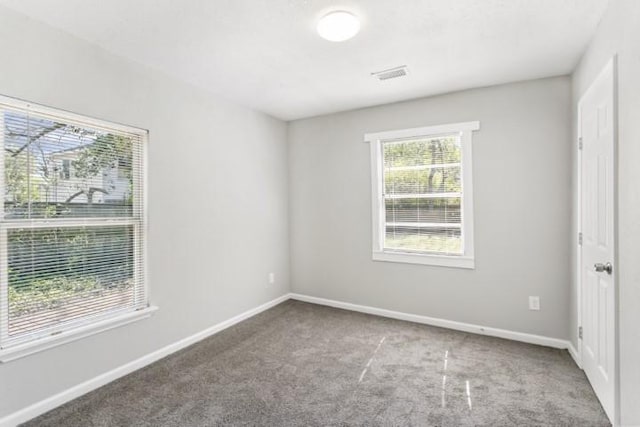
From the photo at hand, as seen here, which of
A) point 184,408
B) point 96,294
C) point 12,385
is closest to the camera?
point 12,385

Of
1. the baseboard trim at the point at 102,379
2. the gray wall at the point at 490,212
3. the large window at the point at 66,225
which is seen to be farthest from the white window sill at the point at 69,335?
the gray wall at the point at 490,212

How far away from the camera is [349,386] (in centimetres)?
238

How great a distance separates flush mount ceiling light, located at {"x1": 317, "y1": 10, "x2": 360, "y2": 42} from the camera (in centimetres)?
201

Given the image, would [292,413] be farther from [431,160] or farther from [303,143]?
[303,143]

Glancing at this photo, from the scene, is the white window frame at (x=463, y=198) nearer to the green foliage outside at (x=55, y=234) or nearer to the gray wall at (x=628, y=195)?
the gray wall at (x=628, y=195)

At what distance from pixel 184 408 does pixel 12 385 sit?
102 cm

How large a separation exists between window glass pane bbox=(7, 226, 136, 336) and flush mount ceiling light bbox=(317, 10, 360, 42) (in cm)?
217

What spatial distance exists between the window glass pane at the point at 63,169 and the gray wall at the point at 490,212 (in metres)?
2.39

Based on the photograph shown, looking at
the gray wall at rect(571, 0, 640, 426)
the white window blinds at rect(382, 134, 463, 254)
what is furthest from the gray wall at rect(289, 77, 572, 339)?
the gray wall at rect(571, 0, 640, 426)

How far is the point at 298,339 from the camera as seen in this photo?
323 cm

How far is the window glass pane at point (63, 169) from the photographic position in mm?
2016

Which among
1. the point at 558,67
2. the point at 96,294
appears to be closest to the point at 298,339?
the point at 96,294

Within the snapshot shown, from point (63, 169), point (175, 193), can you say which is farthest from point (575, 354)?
point (63, 169)

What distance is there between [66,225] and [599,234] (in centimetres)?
363
